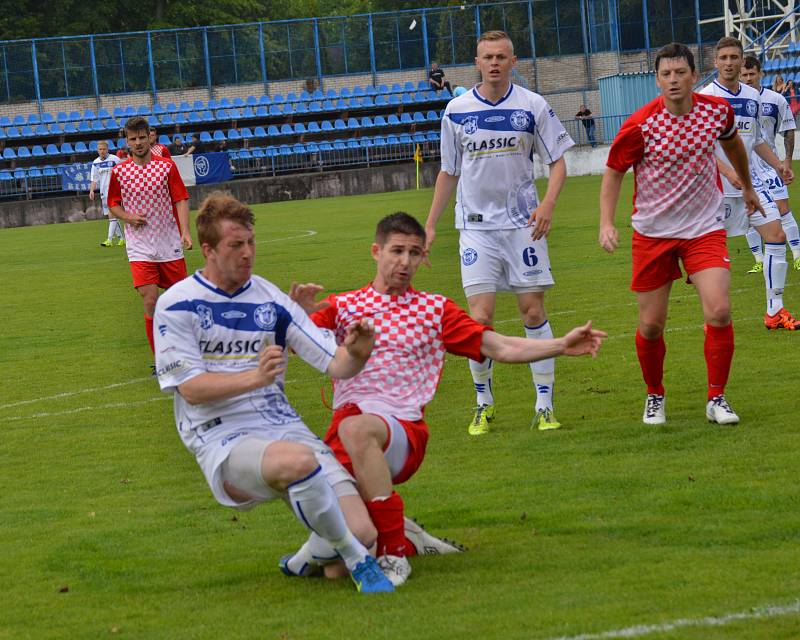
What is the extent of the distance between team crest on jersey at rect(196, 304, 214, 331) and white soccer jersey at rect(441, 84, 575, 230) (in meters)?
3.45

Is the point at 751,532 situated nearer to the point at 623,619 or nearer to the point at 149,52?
the point at 623,619

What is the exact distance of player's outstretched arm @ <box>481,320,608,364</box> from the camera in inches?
203

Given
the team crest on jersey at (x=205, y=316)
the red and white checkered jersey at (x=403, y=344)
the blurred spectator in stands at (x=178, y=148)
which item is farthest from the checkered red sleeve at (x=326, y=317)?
the blurred spectator in stands at (x=178, y=148)

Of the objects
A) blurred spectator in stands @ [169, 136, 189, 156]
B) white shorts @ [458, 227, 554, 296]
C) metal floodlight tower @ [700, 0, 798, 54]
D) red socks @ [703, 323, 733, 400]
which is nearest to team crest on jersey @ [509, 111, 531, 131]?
white shorts @ [458, 227, 554, 296]

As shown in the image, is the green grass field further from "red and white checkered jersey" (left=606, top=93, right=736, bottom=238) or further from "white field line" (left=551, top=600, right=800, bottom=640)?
"red and white checkered jersey" (left=606, top=93, right=736, bottom=238)

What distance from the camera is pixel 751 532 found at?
5.53 m

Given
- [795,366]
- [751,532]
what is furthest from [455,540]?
[795,366]

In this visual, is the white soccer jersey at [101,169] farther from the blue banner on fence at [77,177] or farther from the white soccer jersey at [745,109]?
the white soccer jersey at [745,109]

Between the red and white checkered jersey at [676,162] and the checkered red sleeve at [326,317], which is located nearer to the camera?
the checkered red sleeve at [326,317]

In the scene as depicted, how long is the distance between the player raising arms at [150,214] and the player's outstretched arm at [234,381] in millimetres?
6819

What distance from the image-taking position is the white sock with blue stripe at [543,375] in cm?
833

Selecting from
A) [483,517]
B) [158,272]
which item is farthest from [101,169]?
[483,517]

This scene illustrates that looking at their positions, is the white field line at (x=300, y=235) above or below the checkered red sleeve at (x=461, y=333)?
above

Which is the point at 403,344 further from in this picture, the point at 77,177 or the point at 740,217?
the point at 77,177
